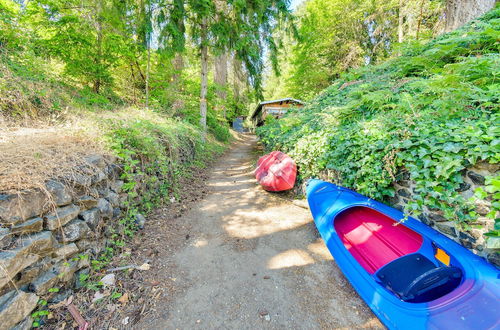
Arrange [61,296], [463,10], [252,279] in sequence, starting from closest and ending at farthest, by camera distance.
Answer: [61,296] < [252,279] < [463,10]

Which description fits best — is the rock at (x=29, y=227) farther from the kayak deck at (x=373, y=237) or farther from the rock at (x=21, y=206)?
the kayak deck at (x=373, y=237)

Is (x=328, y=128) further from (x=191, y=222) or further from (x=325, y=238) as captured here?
(x=191, y=222)

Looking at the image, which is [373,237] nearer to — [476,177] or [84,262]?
[476,177]

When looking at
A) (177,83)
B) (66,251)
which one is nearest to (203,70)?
(177,83)

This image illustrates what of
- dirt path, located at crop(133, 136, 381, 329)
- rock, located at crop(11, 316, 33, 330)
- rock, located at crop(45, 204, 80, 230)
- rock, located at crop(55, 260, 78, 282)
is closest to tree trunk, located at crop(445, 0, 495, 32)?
dirt path, located at crop(133, 136, 381, 329)

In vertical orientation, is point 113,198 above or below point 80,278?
above

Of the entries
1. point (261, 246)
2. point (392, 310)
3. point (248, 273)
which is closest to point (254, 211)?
point (261, 246)

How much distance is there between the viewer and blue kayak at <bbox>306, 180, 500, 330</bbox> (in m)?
1.55

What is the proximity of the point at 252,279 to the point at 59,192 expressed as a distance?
250cm

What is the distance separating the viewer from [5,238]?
156 centimetres

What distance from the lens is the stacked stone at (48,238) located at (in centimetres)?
155

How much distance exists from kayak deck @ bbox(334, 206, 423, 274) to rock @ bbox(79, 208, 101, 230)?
11.7 ft

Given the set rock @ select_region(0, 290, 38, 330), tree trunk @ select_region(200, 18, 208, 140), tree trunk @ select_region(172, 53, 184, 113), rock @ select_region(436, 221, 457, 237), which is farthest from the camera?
tree trunk @ select_region(172, 53, 184, 113)

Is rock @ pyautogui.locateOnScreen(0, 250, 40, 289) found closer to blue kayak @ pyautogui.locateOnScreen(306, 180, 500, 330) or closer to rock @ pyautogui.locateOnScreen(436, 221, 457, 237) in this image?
blue kayak @ pyautogui.locateOnScreen(306, 180, 500, 330)
